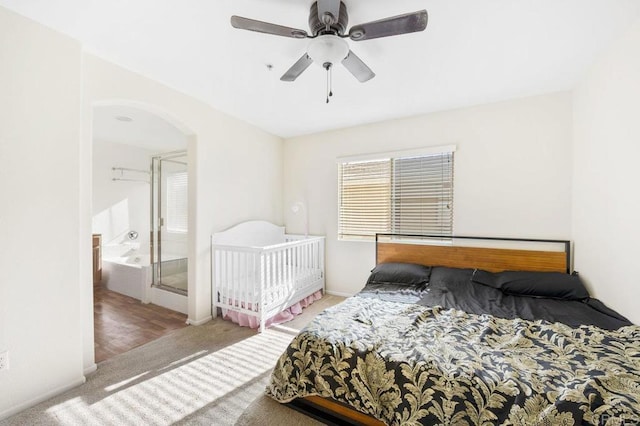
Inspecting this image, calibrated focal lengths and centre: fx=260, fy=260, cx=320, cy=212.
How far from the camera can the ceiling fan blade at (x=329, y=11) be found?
135 cm

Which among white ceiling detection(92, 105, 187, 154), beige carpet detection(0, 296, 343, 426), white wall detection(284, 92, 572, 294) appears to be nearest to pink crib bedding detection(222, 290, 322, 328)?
beige carpet detection(0, 296, 343, 426)

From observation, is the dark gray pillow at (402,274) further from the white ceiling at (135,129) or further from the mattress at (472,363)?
the white ceiling at (135,129)

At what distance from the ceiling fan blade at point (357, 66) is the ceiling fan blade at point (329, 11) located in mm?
280

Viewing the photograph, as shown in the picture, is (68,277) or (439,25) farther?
(68,277)

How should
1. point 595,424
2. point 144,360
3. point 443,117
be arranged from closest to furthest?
point 595,424, point 144,360, point 443,117

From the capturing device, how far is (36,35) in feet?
→ 5.50

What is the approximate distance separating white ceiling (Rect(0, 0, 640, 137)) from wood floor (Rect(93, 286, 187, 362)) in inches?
97.1

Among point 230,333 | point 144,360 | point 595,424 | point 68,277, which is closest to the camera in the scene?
point 595,424

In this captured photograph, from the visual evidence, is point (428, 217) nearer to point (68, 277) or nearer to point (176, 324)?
point (176, 324)

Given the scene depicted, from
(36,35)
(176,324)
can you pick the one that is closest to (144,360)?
(176,324)

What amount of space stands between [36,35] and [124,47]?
0.46 m

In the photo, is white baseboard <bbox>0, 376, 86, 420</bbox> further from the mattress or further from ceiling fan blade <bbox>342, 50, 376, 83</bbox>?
ceiling fan blade <bbox>342, 50, 376, 83</bbox>

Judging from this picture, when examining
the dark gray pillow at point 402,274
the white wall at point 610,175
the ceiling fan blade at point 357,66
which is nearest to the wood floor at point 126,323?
the dark gray pillow at point 402,274

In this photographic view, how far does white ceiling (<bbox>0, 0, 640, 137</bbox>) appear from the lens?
1.54 metres
